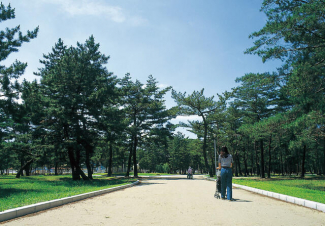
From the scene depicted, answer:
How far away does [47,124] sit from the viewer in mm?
22859

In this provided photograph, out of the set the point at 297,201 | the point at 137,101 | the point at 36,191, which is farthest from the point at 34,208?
the point at 137,101

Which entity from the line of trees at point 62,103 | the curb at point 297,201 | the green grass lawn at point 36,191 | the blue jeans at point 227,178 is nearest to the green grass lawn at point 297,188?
the curb at point 297,201

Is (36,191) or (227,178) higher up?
(227,178)

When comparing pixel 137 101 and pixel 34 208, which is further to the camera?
pixel 137 101

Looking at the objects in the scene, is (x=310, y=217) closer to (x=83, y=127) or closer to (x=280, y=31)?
(x=280, y=31)

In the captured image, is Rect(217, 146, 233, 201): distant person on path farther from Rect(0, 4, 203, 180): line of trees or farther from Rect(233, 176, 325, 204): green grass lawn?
Rect(0, 4, 203, 180): line of trees

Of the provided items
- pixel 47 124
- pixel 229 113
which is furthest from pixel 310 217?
pixel 229 113

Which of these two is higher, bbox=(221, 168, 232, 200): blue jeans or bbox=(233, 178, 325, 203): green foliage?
bbox=(221, 168, 232, 200): blue jeans

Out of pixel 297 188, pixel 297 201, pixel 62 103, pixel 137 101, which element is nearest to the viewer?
pixel 297 201

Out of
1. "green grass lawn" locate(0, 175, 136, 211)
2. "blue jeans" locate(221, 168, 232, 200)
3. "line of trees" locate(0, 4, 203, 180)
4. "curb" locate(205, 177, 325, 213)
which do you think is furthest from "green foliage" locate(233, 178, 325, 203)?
"line of trees" locate(0, 4, 203, 180)

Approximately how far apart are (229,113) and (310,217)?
32391 mm

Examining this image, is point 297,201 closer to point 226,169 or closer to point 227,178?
point 227,178

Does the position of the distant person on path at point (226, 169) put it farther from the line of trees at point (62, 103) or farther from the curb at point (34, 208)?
the line of trees at point (62, 103)

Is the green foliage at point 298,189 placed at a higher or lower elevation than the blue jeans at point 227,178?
lower
